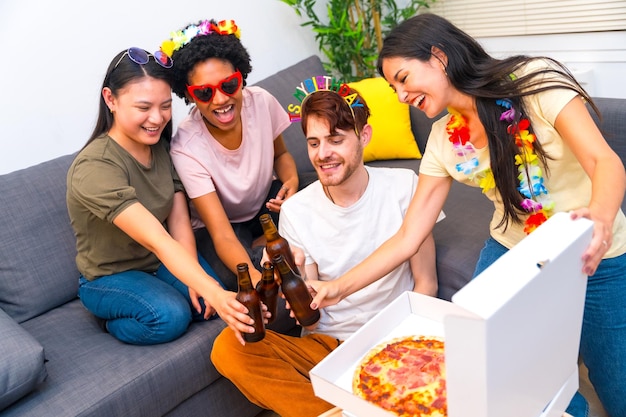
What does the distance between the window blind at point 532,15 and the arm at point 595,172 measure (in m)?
1.67

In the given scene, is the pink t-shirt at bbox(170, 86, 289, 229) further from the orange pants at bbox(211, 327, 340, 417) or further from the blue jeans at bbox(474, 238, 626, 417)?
the blue jeans at bbox(474, 238, 626, 417)

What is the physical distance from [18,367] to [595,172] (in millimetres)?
1581

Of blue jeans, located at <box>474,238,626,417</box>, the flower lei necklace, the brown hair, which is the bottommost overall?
blue jeans, located at <box>474,238,626,417</box>

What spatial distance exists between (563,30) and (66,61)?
237 centimetres

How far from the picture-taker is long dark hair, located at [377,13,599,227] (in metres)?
1.58

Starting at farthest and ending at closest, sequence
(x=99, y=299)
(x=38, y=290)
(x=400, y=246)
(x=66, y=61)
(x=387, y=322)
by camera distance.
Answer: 1. (x=66, y=61)
2. (x=38, y=290)
3. (x=99, y=299)
4. (x=400, y=246)
5. (x=387, y=322)

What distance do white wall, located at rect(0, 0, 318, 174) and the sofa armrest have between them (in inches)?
41.8

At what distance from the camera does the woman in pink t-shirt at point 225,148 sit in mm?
2146

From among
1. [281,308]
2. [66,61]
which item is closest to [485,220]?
[281,308]

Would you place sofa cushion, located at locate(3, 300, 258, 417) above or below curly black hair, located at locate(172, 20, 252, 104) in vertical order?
below

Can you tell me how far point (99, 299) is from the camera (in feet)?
6.91

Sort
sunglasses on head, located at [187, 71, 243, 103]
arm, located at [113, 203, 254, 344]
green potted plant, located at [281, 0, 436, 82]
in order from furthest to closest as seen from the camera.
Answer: green potted plant, located at [281, 0, 436, 82]
sunglasses on head, located at [187, 71, 243, 103]
arm, located at [113, 203, 254, 344]

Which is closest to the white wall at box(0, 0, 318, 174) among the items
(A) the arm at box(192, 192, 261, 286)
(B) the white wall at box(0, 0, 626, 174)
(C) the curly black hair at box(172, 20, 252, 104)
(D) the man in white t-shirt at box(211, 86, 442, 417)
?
(B) the white wall at box(0, 0, 626, 174)

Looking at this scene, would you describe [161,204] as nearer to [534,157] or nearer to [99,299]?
[99,299]
